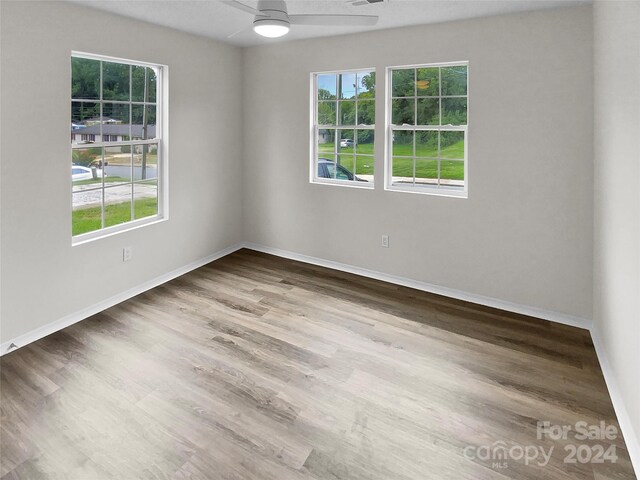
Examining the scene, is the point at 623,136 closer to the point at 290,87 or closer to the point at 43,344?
the point at 290,87

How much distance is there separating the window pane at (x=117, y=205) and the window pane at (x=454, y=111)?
10.7 ft

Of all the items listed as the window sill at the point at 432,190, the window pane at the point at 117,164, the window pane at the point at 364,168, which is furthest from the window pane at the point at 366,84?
the window pane at the point at 117,164

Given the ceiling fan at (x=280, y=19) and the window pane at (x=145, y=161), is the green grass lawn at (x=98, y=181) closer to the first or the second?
the window pane at (x=145, y=161)

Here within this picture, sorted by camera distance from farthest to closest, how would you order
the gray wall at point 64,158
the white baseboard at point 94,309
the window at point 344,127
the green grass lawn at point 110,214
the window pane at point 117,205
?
1. the window at point 344,127
2. the window pane at point 117,205
3. the green grass lawn at point 110,214
4. the white baseboard at point 94,309
5. the gray wall at point 64,158

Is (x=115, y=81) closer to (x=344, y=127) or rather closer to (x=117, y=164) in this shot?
(x=117, y=164)

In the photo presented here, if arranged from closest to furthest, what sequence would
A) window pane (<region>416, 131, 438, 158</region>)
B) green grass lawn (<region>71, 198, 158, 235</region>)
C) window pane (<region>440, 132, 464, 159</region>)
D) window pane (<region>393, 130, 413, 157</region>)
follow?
green grass lawn (<region>71, 198, 158, 235</region>) → window pane (<region>440, 132, 464, 159</region>) → window pane (<region>416, 131, 438, 158</region>) → window pane (<region>393, 130, 413, 157</region>)

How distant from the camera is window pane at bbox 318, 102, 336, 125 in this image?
478 cm

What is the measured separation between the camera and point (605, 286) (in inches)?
112

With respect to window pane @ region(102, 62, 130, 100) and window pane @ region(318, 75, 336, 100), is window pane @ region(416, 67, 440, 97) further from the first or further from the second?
window pane @ region(102, 62, 130, 100)

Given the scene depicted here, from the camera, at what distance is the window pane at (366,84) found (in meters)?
4.39

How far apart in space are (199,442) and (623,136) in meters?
2.90

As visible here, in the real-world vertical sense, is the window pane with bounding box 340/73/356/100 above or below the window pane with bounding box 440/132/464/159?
above

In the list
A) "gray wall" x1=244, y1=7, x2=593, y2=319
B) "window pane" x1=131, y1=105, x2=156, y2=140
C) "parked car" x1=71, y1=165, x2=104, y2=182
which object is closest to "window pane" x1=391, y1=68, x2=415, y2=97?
"gray wall" x1=244, y1=7, x2=593, y2=319

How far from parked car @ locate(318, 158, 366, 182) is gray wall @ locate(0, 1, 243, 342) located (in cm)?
137
